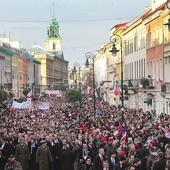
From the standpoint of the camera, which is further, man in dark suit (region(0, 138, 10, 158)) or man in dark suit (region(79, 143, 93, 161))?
man in dark suit (region(0, 138, 10, 158))

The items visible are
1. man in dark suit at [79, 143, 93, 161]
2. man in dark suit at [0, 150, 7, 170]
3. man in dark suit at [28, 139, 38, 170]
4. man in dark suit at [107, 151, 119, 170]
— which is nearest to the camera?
man in dark suit at [107, 151, 119, 170]

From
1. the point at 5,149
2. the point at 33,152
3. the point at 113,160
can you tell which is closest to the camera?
the point at 113,160

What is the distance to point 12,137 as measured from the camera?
82.1 ft

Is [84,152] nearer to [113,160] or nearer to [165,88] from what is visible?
[113,160]

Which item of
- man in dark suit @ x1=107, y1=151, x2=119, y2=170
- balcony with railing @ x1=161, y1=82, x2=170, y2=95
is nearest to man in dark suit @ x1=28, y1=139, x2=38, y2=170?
man in dark suit @ x1=107, y1=151, x2=119, y2=170

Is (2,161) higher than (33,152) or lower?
lower

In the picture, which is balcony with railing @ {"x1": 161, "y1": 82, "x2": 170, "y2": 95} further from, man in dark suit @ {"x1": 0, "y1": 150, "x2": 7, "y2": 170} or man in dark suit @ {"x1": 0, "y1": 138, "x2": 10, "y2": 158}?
man in dark suit @ {"x1": 0, "y1": 150, "x2": 7, "y2": 170}

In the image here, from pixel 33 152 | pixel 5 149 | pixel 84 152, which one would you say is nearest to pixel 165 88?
pixel 5 149

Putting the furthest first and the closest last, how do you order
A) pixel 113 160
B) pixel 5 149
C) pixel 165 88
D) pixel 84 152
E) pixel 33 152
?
pixel 165 88
pixel 5 149
pixel 33 152
pixel 84 152
pixel 113 160

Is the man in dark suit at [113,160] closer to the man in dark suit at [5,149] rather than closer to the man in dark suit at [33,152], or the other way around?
the man in dark suit at [33,152]

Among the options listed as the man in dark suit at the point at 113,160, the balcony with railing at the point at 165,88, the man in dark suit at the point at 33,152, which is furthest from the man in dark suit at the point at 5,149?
the balcony with railing at the point at 165,88

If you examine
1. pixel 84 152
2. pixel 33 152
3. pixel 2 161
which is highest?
pixel 84 152

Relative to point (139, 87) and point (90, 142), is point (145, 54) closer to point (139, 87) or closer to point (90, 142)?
point (139, 87)

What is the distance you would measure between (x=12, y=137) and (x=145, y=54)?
44.6 metres
